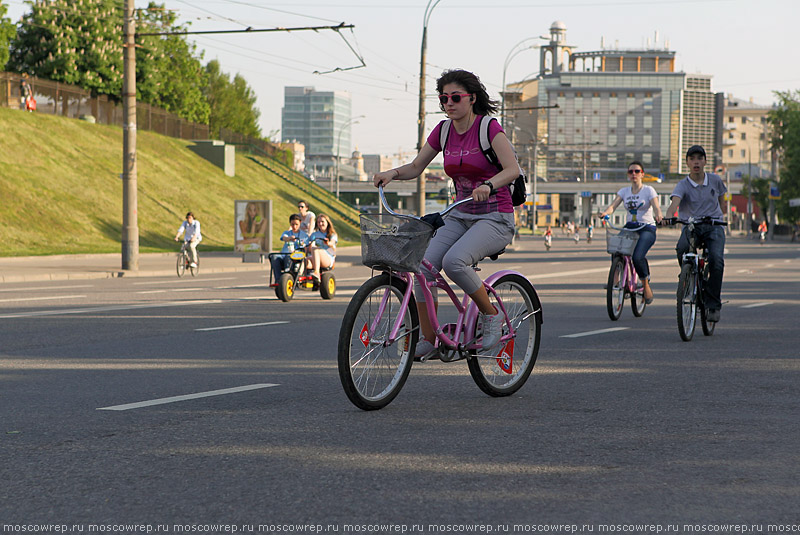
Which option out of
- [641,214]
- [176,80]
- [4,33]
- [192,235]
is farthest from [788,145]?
[641,214]

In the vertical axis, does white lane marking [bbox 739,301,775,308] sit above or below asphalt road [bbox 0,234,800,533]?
above

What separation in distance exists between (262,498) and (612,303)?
9.18 meters

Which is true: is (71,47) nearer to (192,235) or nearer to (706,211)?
(192,235)

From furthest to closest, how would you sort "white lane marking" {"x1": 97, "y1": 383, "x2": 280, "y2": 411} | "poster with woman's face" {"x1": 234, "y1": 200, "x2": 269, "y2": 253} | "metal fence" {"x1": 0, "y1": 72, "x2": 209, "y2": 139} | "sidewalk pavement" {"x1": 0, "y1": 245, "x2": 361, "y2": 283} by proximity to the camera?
"metal fence" {"x1": 0, "y1": 72, "x2": 209, "y2": 139} < "poster with woman's face" {"x1": 234, "y1": 200, "x2": 269, "y2": 253} < "sidewalk pavement" {"x1": 0, "y1": 245, "x2": 361, "y2": 283} < "white lane marking" {"x1": 97, "y1": 383, "x2": 280, "y2": 411}

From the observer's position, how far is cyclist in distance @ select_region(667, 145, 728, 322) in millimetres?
10906

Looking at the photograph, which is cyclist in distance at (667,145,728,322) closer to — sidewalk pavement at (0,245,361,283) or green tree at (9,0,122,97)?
sidewalk pavement at (0,245,361,283)

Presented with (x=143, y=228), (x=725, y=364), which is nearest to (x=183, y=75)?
(x=143, y=228)

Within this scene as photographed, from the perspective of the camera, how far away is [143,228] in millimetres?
43688

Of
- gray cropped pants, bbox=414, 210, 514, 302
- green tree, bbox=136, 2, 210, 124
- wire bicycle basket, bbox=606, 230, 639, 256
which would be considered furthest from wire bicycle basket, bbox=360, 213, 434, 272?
green tree, bbox=136, 2, 210, 124

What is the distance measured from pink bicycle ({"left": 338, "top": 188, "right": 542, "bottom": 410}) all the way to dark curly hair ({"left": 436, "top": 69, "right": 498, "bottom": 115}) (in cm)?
65

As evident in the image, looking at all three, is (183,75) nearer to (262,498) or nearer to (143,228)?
(143,228)

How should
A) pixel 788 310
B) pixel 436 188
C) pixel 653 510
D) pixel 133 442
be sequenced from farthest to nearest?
1. pixel 436 188
2. pixel 788 310
3. pixel 133 442
4. pixel 653 510

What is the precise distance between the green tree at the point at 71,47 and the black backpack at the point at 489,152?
56065mm

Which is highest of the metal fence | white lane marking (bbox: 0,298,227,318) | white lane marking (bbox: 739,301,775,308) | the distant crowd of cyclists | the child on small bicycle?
the metal fence
